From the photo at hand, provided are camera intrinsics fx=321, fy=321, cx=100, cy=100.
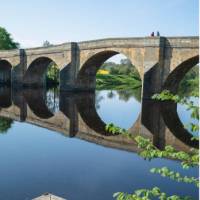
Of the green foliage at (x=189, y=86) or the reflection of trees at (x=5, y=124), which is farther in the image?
the reflection of trees at (x=5, y=124)

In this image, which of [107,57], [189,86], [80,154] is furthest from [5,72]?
[80,154]

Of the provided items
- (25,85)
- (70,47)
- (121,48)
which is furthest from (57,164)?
(25,85)

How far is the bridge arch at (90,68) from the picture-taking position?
123 feet

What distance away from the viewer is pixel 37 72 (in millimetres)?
51844

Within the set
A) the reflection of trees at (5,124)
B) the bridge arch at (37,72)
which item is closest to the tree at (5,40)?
the bridge arch at (37,72)

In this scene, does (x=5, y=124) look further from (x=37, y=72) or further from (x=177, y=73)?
(x=37, y=72)

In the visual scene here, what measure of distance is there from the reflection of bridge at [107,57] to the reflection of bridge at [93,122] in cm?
309

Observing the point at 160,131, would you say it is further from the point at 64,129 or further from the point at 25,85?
the point at 25,85

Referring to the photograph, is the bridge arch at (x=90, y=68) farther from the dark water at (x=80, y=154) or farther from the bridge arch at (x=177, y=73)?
the dark water at (x=80, y=154)

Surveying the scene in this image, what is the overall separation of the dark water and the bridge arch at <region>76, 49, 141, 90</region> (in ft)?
37.8

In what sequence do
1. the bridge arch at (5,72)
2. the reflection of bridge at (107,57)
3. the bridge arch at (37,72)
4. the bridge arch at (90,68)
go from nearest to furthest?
the reflection of bridge at (107,57)
the bridge arch at (90,68)
the bridge arch at (37,72)
the bridge arch at (5,72)

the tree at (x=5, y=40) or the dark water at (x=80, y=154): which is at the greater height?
the tree at (x=5, y=40)

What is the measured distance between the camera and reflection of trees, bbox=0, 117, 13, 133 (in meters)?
19.9

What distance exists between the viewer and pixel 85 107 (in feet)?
98.8
